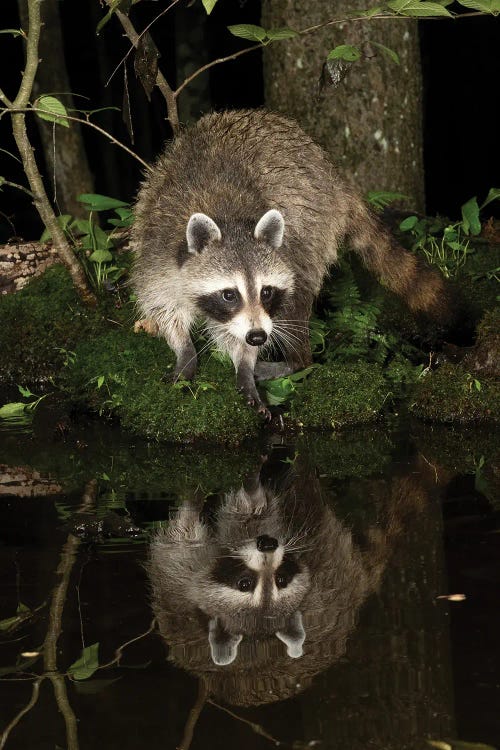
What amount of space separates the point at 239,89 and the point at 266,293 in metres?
12.4

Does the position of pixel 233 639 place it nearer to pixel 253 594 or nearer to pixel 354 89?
pixel 253 594

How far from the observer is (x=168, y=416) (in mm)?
6254

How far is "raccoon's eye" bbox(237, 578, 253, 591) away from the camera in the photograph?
4.15 m

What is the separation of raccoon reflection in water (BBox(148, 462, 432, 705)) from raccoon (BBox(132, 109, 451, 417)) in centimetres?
119

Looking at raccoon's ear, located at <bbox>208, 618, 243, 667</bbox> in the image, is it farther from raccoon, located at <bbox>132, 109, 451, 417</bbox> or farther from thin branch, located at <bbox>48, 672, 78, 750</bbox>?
raccoon, located at <bbox>132, 109, 451, 417</bbox>

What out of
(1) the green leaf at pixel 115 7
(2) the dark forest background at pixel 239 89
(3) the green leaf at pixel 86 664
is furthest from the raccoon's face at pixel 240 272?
(2) the dark forest background at pixel 239 89

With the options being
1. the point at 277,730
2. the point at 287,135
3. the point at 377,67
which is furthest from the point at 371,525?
the point at 377,67

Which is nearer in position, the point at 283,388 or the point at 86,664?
the point at 86,664

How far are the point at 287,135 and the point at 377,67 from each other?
5.54ft

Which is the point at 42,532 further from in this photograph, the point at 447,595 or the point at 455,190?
the point at 455,190

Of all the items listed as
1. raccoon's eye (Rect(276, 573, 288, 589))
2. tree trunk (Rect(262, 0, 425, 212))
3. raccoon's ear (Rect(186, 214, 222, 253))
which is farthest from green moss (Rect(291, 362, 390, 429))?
tree trunk (Rect(262, 0, 425, 212))

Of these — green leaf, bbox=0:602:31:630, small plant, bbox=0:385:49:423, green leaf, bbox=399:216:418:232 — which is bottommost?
small plant, bbox=0:385:49:423

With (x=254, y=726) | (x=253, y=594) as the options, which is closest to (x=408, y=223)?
(x=253, y=594)

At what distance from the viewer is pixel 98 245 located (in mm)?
8227
